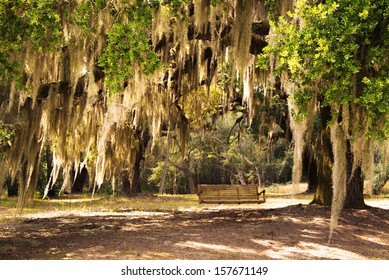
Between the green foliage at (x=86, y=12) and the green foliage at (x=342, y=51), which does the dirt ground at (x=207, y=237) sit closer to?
the green foliage at (x=342, y=51)

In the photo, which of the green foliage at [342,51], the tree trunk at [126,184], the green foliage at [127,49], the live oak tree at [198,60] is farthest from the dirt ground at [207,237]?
the tree trunk at [126,184]

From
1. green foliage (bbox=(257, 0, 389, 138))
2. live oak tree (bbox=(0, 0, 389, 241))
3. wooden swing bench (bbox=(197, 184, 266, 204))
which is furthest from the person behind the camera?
wooden swing bench (bbox=(197, 184, 266, 204))

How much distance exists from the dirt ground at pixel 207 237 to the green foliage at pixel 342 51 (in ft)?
6.56

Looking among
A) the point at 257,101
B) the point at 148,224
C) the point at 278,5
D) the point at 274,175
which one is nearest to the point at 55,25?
the point at 278,5

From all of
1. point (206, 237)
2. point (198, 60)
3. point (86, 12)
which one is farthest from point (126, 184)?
point (86, 12)

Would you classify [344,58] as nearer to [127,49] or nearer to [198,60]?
[127,49]

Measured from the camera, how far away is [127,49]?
5.58m

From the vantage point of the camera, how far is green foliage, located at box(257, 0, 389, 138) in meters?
4.77

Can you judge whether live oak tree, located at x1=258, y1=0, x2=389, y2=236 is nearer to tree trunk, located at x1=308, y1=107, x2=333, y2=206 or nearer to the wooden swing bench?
tree trunk, located at x1=308, y1=107, x2=333, y2=206

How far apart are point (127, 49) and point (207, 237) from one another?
3.09 metres

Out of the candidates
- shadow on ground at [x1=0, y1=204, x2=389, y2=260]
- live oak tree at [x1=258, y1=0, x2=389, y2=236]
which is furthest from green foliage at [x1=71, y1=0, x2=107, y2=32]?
shadow on ground at [x1=0, y1=204, x2=389, y2=260]

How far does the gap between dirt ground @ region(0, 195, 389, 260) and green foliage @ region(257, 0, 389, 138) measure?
2.00 metres

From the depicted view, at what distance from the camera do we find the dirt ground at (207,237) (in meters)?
5.54

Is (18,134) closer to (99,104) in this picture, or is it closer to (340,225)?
(99,104)
